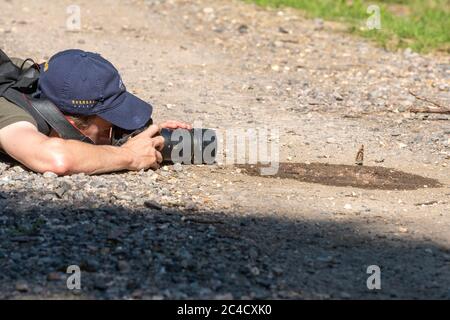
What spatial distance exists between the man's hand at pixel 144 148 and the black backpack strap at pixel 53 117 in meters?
0.32

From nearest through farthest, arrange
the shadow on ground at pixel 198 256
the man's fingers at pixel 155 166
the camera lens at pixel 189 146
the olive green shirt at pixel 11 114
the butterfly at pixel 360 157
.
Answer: the shadow on ground at pixel 198 256 < the olive green shirt at pixel 11 114 < the man's fingers at pixel 155 166 < the camera lens at pixel 189 146 < the butterfly at pixel 360 157

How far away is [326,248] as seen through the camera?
4852mm

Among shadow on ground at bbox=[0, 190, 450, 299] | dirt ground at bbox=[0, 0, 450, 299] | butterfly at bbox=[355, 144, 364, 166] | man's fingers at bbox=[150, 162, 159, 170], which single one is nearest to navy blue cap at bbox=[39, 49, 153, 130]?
man's fingers at bbox=[150, 162, 159, 170]

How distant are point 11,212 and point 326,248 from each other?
1568 mm

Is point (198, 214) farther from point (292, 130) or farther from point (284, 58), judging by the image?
point (284, 58)

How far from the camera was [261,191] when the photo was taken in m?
5.77

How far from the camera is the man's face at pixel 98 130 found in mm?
5914

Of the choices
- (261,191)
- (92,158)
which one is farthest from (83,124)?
(261,191)

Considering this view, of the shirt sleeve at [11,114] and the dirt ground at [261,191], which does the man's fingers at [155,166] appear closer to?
the dirt ground at [261,191]

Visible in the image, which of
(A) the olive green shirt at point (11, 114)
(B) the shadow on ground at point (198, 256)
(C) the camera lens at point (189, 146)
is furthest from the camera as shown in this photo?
(C) the camera lens at point (189, 146)

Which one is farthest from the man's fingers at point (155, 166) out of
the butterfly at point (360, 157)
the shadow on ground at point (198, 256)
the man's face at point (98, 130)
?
the butterfly at point (360, 157)

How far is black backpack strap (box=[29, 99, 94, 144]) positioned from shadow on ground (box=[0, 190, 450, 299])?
56cm

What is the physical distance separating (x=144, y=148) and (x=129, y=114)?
0.22 meters

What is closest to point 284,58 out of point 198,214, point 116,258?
point 198,214
